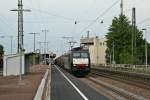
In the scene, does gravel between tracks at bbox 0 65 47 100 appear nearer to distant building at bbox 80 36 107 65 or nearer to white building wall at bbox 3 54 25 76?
white building wall at bbox 3 54 25 76

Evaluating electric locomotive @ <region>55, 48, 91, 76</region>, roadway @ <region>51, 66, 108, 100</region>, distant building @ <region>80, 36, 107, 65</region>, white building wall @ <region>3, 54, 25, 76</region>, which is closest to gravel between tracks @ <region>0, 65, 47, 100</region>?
roadway @ <region>51, 66, 108, 100</region>

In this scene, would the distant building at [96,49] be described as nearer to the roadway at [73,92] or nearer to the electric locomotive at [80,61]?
the electric locomotive at [80,61]

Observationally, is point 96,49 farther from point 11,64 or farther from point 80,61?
point 80,61

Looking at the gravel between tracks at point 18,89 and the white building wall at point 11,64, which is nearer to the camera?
the gravel between tracks at point 18,89

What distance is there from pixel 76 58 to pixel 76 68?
1206 millimetres

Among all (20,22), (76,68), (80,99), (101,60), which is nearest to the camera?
(80,99)

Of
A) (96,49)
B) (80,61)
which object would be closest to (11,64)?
(80,61)

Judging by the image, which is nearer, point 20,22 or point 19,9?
point 19,9

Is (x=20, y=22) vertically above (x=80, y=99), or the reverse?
(x=20, y=22)

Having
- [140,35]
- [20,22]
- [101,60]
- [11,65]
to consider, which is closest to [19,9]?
[20,22]

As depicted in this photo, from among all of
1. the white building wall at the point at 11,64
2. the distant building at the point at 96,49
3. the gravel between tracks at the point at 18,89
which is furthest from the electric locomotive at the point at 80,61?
the distant building at the point at 96,49

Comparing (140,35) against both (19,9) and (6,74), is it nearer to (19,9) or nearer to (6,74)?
(6,74)

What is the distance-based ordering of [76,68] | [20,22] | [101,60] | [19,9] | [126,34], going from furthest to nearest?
1. [101,60]
2. [126,34]
3. [76,68]
4. [20,22]
5. [19,9]

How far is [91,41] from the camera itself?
18350 centimetres
